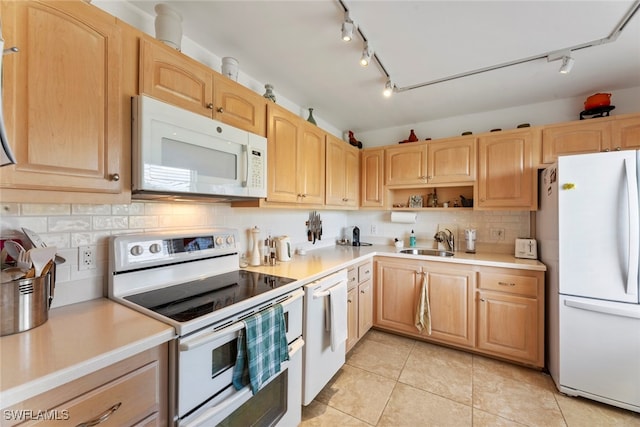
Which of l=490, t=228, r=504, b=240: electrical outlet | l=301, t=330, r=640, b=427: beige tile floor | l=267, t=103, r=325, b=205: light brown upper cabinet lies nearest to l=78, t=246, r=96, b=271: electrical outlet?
l=267, t=103, r=325, b=205: light brown upper cabinet

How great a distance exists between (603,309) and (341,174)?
90.7 inches

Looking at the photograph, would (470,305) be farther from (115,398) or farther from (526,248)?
(115,398)

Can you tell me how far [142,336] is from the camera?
2.93 ft

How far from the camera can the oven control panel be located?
51.1 inches

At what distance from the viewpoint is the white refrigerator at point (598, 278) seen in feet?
5.53

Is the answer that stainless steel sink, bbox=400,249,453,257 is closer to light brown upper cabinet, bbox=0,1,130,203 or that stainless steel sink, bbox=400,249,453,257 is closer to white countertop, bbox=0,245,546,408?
white countertop, bbox=0,245,546,408

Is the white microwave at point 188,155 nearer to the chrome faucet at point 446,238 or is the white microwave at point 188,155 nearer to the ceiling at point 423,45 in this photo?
the ceiling at point 423,45

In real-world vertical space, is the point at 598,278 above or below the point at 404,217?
below

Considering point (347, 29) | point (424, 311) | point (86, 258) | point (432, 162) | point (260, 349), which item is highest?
point (347, 29)

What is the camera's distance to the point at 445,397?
6.12ft

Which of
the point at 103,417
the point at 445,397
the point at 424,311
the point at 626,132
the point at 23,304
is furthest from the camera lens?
the point at 424,311

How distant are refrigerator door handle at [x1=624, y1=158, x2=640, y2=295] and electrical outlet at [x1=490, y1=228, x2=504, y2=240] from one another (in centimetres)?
112

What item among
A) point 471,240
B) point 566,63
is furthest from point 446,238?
point 566,63

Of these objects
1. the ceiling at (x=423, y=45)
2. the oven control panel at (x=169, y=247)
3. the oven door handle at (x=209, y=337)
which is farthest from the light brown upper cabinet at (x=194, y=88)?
the oven door handle at (x=209, y=337)
